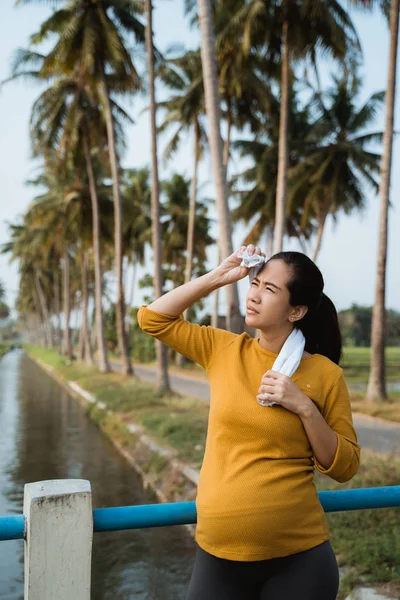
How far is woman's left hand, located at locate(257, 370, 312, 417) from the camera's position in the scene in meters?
1.85

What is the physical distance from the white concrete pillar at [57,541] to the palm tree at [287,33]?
13.6 meters

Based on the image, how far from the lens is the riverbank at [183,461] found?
4.62 metres

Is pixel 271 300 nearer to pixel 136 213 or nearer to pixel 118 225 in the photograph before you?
pixel 118 225

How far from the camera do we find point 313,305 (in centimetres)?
212

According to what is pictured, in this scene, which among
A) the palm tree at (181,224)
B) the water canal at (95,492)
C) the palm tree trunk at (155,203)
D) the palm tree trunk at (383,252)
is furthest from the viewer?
the palm tree at (181,224)

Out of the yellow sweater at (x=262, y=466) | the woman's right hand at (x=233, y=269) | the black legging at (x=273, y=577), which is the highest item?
the woman's right hand at (x=233, y=269)

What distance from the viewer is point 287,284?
2051 mm

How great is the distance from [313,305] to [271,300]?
0.17 meters

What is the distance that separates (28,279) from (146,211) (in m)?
34.1

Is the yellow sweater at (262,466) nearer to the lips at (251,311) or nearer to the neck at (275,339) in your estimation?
the neck at (275,339)

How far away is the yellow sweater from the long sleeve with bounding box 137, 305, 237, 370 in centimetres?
13

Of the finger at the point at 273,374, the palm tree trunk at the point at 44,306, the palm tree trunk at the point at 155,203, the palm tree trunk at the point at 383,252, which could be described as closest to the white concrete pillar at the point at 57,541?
the finger at the point at 273,374

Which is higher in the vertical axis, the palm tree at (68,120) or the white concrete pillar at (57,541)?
the palm tree at (68,120)

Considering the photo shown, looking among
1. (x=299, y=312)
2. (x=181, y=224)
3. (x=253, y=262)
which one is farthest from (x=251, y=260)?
(x=181, y=224)
